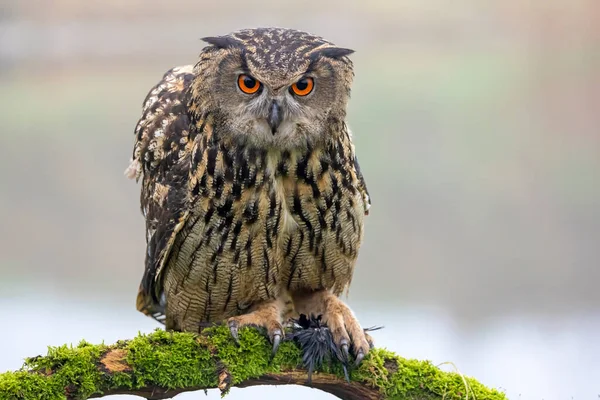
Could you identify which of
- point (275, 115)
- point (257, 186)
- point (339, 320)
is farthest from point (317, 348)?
point (275, 115)

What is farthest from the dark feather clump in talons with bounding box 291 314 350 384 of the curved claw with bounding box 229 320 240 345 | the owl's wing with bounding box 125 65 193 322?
the owl's wing with bounding box 125 65 193 322

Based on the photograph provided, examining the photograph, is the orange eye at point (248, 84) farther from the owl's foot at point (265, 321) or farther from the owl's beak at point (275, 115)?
the owl's foot at point (265, 321)

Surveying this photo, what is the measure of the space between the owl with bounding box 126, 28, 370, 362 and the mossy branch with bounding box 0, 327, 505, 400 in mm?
55

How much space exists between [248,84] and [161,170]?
0.37m

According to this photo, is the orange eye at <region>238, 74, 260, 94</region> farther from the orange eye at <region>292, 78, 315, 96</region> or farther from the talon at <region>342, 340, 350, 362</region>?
the talon at <region>342, 340, 350, 362</region>

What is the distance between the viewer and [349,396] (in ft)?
5.26

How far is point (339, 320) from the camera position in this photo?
1734mm

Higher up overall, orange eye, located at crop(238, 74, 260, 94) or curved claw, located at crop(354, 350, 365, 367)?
orange eye, located at crop(238, 74, 260, 94)

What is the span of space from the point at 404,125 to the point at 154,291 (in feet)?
5.16

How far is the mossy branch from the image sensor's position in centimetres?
137

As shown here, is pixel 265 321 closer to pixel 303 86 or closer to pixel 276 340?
pixel 276 340

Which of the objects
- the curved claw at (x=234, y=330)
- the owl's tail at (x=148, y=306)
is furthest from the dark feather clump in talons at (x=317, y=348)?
the owl's tail at (x=148, y=306)

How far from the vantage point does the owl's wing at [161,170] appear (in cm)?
170

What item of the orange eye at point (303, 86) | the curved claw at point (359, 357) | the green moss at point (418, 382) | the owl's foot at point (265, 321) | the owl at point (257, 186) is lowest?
the green moss at point (418, 382)
